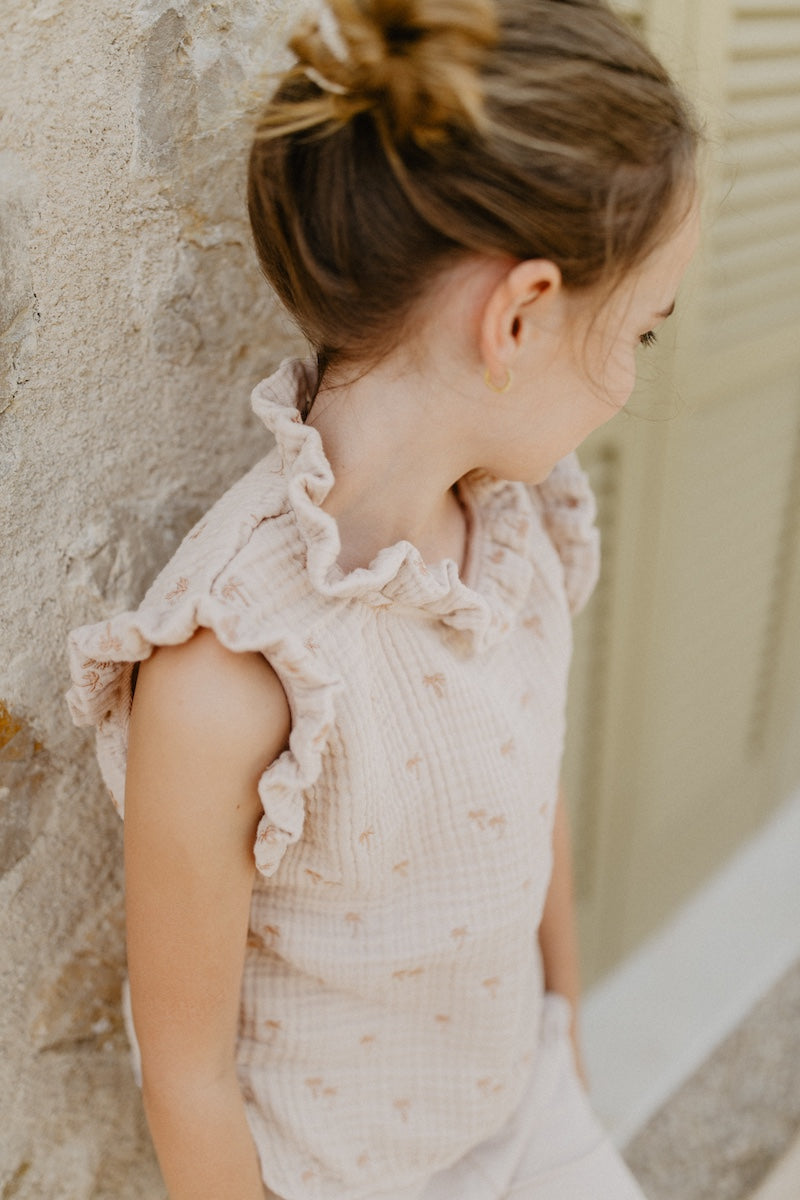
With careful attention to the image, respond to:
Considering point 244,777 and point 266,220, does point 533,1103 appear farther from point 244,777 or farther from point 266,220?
point 266,220

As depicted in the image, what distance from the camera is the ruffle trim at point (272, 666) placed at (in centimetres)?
60

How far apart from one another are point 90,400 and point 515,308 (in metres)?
0.32

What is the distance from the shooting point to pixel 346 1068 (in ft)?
2.67

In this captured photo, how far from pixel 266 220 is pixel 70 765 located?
44 centimetres

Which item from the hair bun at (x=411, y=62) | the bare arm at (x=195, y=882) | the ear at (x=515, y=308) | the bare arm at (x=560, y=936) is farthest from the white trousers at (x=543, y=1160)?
the hair bun at (x=411, y=62)

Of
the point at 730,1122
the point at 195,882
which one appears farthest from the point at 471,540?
the point at 730,1122

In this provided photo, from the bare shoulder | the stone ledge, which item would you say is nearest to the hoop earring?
the bare shoulder

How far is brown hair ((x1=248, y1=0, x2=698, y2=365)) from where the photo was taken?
563 millimetres

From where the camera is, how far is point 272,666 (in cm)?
63

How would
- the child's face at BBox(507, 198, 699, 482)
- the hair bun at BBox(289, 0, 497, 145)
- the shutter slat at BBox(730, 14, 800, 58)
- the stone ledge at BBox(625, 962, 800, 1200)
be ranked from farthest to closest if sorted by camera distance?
the stone ledge at BBox(625, 962, 800, 1200) → the shutter slat at BBox(730, 14, 800, 58) → the child's face at BBox(507, 198, 699, 482) → the hair bun at BBox(289, 0, 497, 145)

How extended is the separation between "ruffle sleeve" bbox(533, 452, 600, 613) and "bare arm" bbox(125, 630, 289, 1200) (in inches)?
15.4

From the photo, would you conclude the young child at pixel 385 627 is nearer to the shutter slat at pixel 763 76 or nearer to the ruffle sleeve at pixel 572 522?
the ruffle sleeve at pixel 572 522

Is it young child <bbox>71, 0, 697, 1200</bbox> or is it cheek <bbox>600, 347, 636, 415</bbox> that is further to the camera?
cheek <bbox>600, 347, 636, 415</bbox>

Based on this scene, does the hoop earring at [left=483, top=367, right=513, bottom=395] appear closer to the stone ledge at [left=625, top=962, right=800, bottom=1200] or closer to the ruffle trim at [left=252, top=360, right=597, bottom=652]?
the ruffle trim at [left=252, top=360, right=597, bottom=652]
